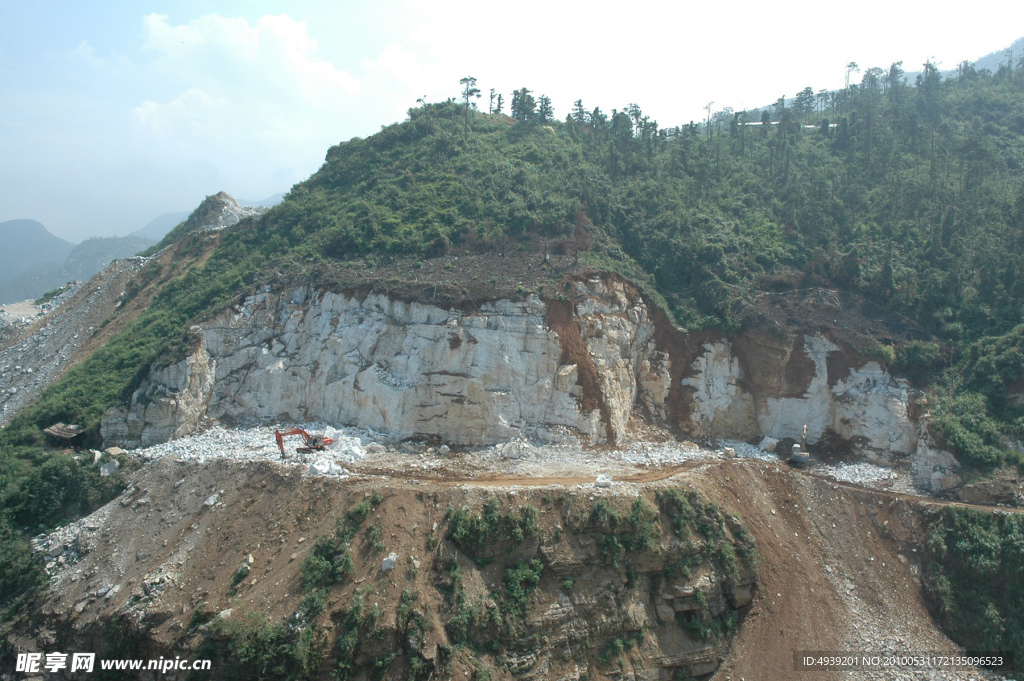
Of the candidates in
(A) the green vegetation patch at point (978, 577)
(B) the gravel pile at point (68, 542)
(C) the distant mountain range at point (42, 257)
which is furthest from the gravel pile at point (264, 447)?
(C) the distant mountain range at point (42, 257)

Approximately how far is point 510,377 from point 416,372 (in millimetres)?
4233

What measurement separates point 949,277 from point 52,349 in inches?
1912

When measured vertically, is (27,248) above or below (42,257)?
above

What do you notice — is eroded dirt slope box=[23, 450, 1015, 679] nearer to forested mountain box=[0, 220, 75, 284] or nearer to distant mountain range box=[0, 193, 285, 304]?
distant mountain range box=[0, 193, 285, 304]

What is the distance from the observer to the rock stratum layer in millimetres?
23047

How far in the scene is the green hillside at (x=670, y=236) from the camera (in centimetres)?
2328

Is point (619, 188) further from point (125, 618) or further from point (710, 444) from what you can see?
point (125, 618)

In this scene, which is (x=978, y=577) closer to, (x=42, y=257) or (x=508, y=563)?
(x=508, y=563)

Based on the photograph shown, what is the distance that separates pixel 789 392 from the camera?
24.8 meters

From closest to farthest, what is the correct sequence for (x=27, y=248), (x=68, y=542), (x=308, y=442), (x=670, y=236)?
(x=68, y=542) < (x=308, y=442) < (x=670, y=236) < (x=27, y=248)

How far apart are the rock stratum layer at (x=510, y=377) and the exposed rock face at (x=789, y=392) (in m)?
0.06

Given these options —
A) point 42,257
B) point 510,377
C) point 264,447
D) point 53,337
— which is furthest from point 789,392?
point 42,257

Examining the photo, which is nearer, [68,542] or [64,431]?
[68,542]

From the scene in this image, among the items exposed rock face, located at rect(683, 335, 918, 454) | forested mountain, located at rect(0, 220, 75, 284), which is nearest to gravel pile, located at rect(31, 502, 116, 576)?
exposed rock face, located at rect(683, 335, 918, 454)
